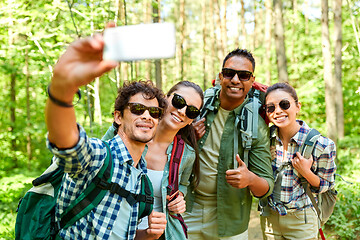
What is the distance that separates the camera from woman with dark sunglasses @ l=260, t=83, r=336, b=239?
257 centimetres

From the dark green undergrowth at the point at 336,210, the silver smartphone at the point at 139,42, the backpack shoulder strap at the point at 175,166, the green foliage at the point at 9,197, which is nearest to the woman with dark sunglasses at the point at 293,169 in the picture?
the backpack shoulder strap at the point at 175,166

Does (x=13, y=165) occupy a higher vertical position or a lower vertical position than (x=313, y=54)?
lower

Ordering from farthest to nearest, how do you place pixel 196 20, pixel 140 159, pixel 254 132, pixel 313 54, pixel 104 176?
pixel 196 20
pixel 313 54
pixel 254 132
pixel 140 159
pixel 104 176

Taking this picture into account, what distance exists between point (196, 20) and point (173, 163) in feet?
115

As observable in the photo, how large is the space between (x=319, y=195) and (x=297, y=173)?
0.35 m

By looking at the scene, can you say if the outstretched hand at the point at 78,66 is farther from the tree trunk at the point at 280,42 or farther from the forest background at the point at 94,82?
the tree trunk at the point at 280,42

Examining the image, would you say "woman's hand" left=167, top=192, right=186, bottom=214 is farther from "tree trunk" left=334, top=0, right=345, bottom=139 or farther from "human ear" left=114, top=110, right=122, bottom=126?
"tree trunk" left=334, top=0, right=345, bottom=139

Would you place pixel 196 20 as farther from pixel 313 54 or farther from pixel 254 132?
pixel 254 132

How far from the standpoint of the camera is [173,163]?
2311 mm

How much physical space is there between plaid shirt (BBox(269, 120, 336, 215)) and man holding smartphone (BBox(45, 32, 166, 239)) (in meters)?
1.30

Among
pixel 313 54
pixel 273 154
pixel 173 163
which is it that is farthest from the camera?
pixel 313 54

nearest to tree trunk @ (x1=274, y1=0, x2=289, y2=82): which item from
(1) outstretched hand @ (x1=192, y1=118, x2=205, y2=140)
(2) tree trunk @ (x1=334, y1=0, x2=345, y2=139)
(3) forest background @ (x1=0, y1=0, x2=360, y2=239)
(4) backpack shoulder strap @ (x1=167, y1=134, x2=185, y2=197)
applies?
(3) forest background @ (x1=0, y1=0, x2=360, y2=239)

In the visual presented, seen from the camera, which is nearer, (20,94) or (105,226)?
(105,226)

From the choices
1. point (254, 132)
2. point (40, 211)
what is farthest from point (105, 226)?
point (254, 132)
